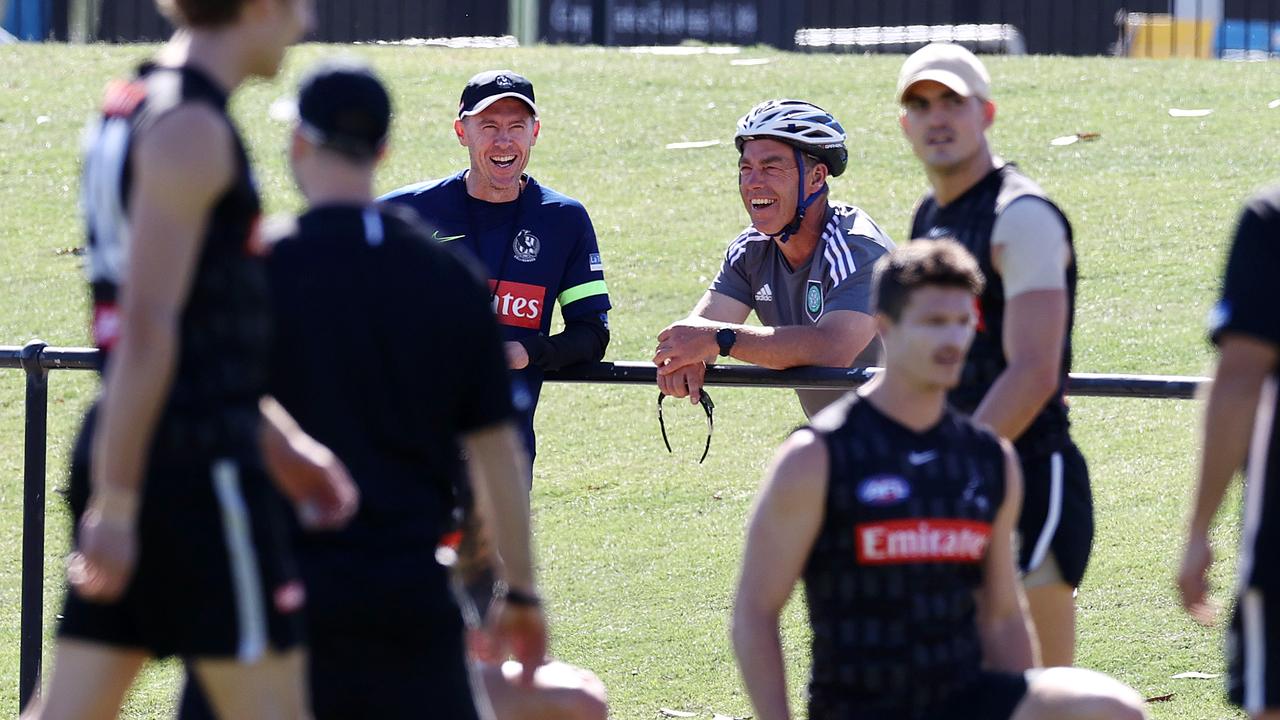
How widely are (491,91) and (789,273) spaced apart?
121 cm

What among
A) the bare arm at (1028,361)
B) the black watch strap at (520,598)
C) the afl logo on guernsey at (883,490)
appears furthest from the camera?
the bare arm at (1028,361)

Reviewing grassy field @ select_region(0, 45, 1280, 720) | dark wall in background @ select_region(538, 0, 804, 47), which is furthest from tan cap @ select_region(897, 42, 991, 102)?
dark wall in background @ select_region(538, 0, 804, 47)

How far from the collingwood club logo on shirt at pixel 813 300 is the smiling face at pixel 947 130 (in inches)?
53.8

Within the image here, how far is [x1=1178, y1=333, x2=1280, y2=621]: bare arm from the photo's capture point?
3742mm

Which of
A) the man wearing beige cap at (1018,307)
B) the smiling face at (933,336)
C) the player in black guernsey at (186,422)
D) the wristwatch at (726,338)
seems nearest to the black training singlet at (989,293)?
the man wearing beige cap at (1018,307)

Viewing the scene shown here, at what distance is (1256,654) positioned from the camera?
371 cm

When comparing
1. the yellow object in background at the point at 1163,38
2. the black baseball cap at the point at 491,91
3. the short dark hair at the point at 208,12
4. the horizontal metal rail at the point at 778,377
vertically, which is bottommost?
the horizontal metal rail at the point at 778,377

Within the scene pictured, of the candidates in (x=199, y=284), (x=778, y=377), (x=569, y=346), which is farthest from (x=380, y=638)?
(x=569, y=346)

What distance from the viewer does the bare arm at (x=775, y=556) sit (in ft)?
13.7

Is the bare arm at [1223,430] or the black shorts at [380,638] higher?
the bare arm at [1223,430]

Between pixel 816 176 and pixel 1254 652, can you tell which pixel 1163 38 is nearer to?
pixel 816 176

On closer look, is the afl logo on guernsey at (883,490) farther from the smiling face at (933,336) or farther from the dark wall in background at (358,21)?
the dark wall in background at (358,21)

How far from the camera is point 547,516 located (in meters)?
9.47

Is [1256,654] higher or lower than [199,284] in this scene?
lower
